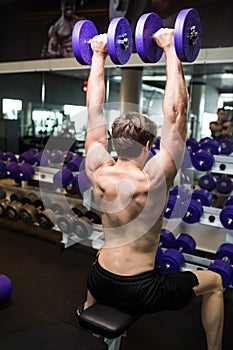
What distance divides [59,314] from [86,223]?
0.96 m

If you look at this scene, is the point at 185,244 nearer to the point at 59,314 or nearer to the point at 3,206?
the point at 59,314

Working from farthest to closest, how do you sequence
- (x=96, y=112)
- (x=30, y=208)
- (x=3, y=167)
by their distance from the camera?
(x=3, y=167), (x=30, y=208), (x=96, y=112)

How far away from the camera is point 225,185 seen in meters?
2.80

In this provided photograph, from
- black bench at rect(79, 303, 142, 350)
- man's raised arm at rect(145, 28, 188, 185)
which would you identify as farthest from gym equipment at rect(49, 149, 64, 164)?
man's raised arm at rect(145, 28, 188, 185)

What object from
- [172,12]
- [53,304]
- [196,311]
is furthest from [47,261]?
[172,12]

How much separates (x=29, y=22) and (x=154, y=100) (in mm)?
2400

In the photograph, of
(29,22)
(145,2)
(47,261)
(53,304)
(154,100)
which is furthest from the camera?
(154,100)

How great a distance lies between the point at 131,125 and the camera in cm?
116

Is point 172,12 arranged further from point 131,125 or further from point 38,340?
point 38,340

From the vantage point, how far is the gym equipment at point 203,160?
8.33ft

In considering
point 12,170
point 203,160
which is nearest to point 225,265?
point 203,160

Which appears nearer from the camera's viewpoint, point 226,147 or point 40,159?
point 226,147

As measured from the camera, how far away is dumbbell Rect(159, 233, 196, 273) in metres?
2.26

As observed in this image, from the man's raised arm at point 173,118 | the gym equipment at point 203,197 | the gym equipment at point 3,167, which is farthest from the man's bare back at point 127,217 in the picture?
the gym equipment at point 3,167
